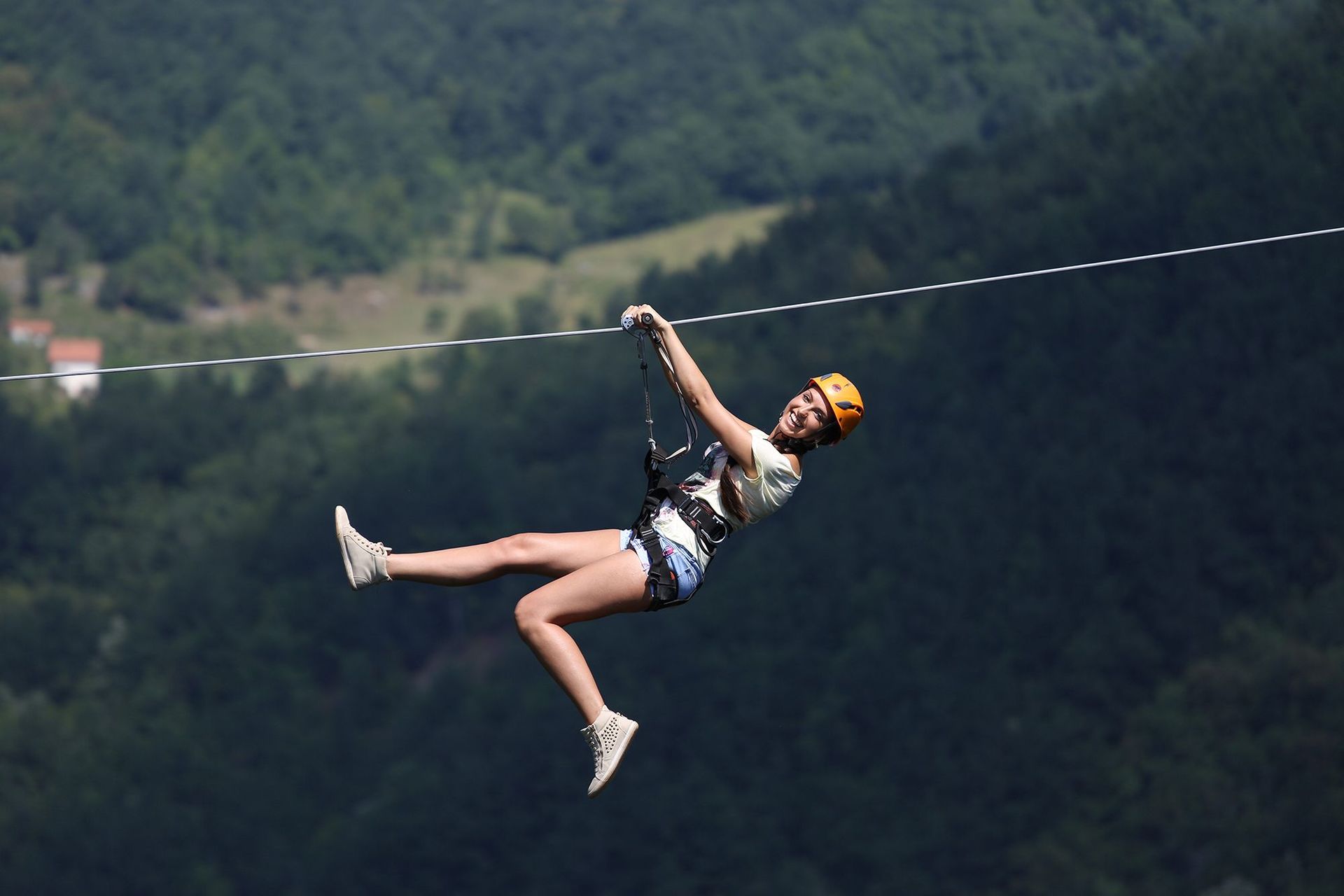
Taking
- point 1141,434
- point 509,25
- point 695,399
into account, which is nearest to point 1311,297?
point 1141,434

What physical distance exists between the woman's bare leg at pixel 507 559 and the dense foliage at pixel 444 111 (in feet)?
312

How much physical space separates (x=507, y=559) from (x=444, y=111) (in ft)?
407

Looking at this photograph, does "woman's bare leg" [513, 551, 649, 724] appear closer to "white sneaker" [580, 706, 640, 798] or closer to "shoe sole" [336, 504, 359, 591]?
"white sneaker" [580, 706, 640, 798]

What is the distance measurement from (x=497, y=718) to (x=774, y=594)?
9.22 meters

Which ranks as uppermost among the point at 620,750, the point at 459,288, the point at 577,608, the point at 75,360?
the point at 459,288

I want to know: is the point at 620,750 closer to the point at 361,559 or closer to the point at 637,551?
the point at 637,551

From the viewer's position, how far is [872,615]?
66.9 metres

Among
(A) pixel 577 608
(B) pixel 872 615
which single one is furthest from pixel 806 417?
(B) pixel 872 615

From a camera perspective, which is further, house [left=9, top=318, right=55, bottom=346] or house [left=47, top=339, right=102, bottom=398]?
house [left=9, top=318, right=55, bottom=346]

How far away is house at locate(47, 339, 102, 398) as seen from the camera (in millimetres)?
91188

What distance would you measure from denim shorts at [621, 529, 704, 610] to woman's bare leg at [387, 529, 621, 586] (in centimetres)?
13

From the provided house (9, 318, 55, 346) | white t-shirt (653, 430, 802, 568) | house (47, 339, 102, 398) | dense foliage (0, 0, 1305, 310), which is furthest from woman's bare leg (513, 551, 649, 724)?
dense foliage (0, 0, 1305, 310)

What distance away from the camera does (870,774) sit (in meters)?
62.0

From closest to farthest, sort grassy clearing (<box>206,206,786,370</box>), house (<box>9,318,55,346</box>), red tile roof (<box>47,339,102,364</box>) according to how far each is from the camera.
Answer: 1. red tile roof (<box>47,339,102,364</box>)
2. house (<box>9,318,55,346</box>)
3. grassy clearing (<box>206,206,786,370</box>)
